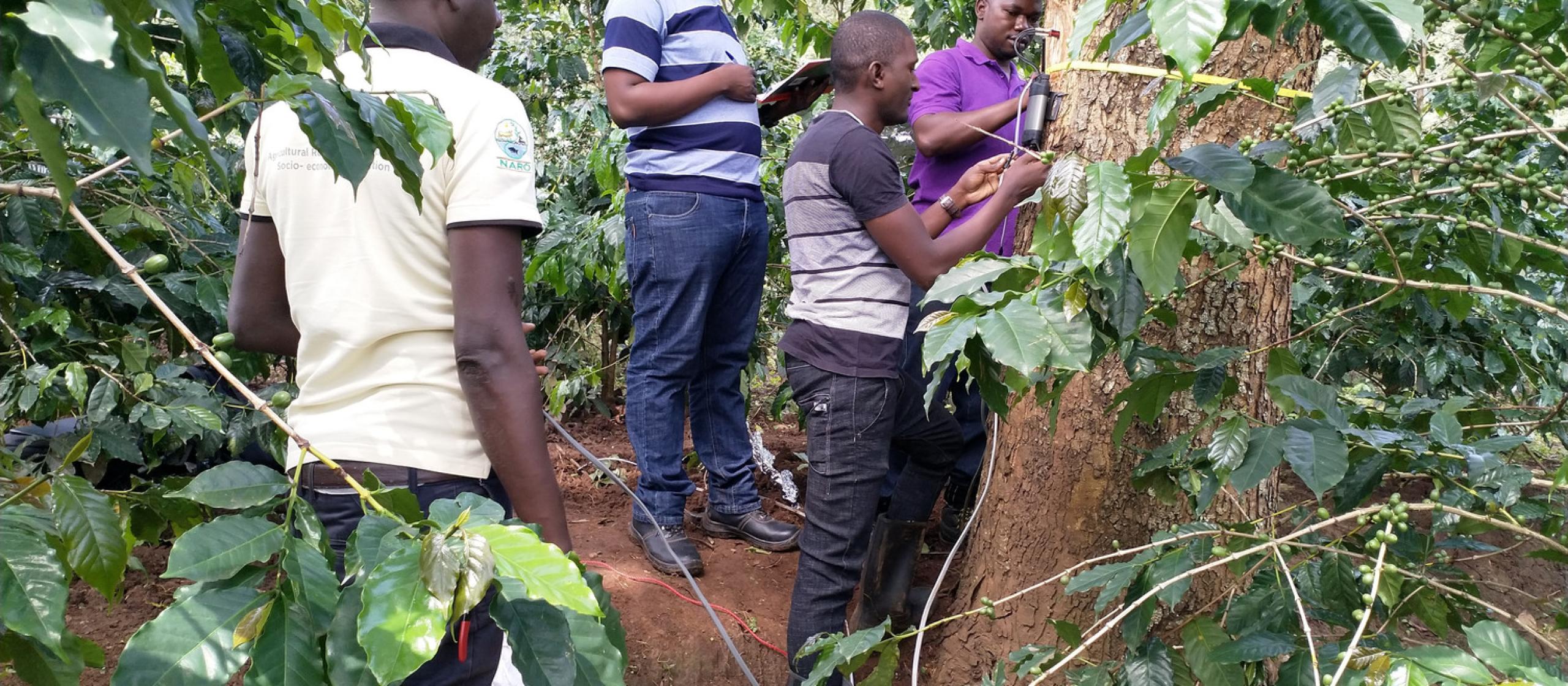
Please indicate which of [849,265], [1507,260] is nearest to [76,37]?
[1507,260]

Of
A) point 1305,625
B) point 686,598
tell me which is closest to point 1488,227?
point 1305,625

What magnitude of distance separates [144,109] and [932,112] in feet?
8.71

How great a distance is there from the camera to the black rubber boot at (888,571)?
10.1 feet

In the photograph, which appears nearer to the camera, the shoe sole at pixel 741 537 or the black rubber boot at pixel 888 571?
the black rubber boot at pixel 888 571

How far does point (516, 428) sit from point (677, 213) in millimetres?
1618

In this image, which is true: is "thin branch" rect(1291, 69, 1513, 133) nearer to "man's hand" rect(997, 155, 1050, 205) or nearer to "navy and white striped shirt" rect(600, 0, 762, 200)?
"man's hand" rect(997, 155, 1050, 205)

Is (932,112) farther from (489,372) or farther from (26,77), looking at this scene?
(26,77)

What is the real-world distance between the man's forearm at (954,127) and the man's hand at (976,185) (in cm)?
27

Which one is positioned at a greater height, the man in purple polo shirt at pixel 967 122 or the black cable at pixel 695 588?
the man in purple polo shirt at pixel 967 122

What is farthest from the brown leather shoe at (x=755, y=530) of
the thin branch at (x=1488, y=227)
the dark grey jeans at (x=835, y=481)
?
the thin branch at (x=1488, y=227)

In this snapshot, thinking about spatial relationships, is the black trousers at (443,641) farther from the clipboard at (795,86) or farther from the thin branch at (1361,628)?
the clipboard at (795,86)

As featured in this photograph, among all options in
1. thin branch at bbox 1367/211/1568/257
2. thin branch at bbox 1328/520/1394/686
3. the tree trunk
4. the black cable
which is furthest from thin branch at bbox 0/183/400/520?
the tree trunk

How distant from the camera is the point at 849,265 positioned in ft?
8.35

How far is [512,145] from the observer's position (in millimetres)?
1496
